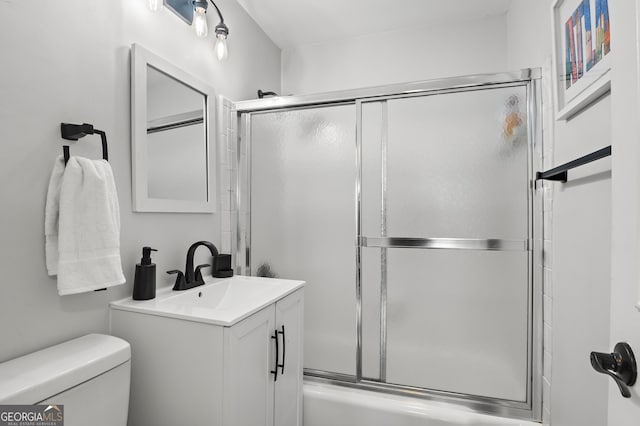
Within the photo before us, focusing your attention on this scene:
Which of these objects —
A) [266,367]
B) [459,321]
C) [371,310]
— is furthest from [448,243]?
[266,367]

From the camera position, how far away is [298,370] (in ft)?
4.81

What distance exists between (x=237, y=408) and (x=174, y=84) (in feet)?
4.44

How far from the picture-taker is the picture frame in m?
0.83

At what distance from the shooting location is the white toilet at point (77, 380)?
76cm

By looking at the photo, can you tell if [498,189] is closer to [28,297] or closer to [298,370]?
[298,370]

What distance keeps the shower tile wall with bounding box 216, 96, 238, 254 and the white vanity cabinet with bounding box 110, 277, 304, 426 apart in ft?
2.02

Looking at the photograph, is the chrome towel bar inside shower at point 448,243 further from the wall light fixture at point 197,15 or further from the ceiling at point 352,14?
the ceiling at point 352,14

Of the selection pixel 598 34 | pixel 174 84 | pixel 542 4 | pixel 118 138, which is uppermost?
pixel 542 4

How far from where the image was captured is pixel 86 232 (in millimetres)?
973

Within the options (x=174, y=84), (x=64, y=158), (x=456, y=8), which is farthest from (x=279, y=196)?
(x=456, y=8)

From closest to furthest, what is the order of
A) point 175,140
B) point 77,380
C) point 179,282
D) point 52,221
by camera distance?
point 77,380, point 52,221, point 179,282, point 175,140

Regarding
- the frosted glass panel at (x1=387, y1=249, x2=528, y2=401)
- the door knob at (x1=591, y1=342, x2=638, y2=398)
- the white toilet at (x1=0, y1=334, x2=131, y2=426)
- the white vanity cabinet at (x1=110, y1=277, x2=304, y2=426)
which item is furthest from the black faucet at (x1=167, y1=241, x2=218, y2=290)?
the door knob at (x1=591, y1=342, x2=638, y2=398)

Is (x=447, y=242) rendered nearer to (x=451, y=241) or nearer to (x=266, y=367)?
(x=451, y=241)

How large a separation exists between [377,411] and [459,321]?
1.93 feet
